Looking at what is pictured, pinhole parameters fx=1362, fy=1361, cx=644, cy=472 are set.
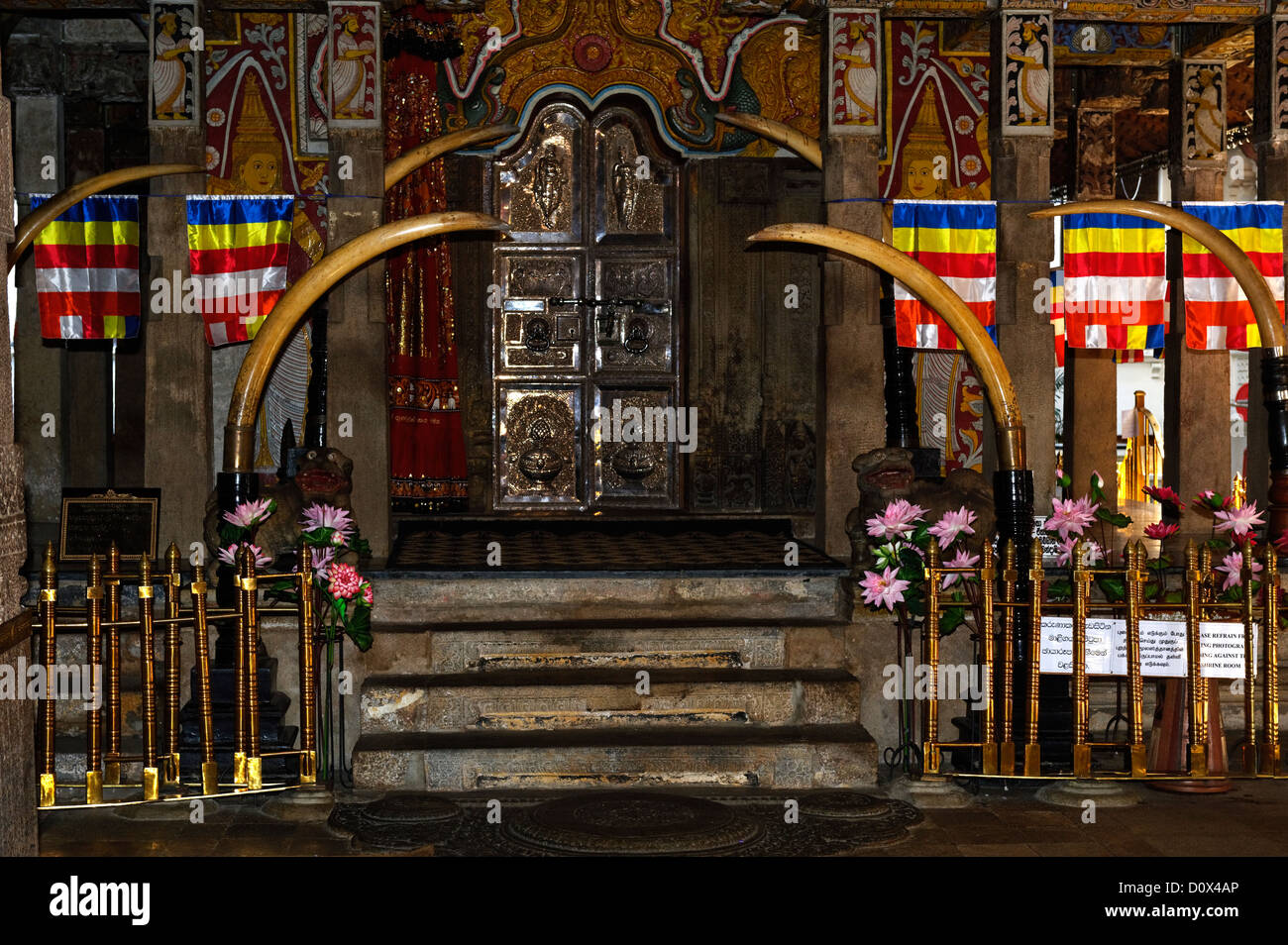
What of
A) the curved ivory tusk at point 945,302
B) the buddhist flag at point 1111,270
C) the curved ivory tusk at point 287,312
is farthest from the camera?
the buddhist flag at point 1111,270

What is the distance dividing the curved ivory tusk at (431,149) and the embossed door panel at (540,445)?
2.84m

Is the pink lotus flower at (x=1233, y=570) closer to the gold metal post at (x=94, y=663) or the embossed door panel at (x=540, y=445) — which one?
the gold metal post at (x=94, y=663)

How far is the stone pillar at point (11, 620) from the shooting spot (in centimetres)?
441

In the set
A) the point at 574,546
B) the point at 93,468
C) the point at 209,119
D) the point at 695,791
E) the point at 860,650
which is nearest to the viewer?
the point at 695,791

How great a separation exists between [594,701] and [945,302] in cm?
309

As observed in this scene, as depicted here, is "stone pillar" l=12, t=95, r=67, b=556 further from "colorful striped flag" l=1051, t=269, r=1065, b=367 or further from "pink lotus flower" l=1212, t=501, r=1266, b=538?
"colorful striped flag" l=1051, t=269, r=1065, b=367

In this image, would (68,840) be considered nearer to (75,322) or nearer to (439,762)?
(439,762)

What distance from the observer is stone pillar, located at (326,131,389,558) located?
9.12 metres

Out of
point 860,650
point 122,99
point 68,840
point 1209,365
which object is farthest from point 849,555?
point 122,99

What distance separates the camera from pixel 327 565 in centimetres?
698

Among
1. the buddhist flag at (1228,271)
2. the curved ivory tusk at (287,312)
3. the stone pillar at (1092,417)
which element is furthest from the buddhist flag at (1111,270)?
the stone pillar at (1092,417)

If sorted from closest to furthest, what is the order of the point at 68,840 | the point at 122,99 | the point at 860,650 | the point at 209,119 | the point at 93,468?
the point at 68,840 < the point at 860,650 < the point at 209,119 < the point at 122,99 < the point at 93,468

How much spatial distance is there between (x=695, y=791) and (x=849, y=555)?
256cm

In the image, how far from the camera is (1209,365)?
11.3 metres
